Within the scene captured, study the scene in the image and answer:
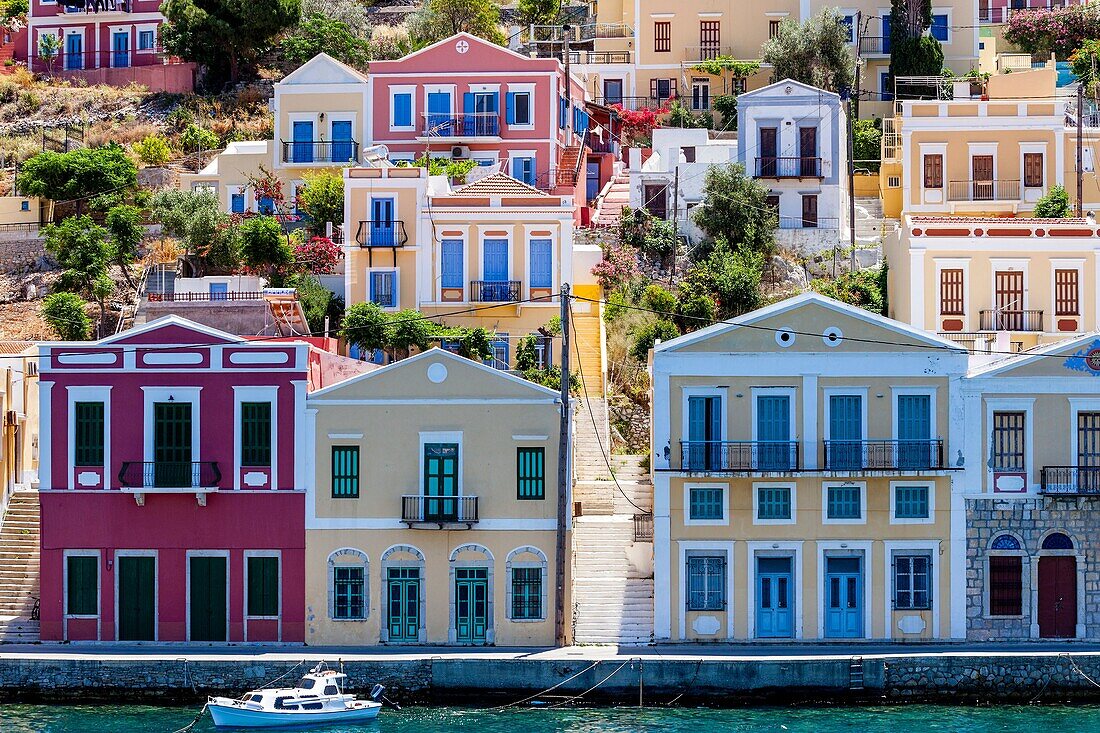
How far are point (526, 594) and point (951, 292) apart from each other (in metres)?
19.2

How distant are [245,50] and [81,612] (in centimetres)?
4764

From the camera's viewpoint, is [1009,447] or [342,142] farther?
[342,142]

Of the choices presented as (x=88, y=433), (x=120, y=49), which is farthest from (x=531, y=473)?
(x=120, y=49)

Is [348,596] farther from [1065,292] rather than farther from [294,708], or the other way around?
[1065,292]

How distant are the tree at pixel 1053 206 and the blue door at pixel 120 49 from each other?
4723 centimetres

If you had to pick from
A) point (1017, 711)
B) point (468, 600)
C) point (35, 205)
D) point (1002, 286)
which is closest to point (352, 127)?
point (35, 205)

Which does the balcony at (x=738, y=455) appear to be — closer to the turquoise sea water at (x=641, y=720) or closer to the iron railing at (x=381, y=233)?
the turquoise sea water at (x=641, y=720)

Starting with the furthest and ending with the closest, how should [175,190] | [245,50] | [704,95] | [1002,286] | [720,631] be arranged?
1. [245,50]
2. [704,95]
3. [175,190]
4. [1002,286]
5. [720,631]

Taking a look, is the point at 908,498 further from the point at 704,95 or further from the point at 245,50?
the point at 245,50

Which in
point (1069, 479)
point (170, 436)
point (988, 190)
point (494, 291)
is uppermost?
point (988, 190)

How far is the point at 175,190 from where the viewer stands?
73.2 m

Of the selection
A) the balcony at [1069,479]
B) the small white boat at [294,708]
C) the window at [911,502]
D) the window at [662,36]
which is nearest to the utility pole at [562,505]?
the small white boat at [294,708]

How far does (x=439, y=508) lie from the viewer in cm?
4878

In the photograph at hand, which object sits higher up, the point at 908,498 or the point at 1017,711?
the point at 908,498
